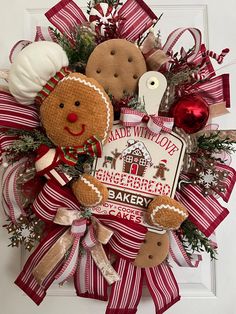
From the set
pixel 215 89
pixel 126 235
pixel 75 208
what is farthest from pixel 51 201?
pixel 215 89

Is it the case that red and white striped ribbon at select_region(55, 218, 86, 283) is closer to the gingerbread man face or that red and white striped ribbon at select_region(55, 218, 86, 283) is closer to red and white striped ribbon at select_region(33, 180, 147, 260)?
red and white striped ribbon at select_region(33, 180, 147, 260)

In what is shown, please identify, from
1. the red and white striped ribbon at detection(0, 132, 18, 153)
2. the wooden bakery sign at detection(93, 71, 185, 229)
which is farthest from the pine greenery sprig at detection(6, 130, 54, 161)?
the wooden bakery sign at detection(93, 71, 185, 229)

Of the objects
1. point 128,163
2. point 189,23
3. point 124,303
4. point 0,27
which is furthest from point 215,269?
point 0,27

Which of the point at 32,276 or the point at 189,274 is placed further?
the point at 189,274

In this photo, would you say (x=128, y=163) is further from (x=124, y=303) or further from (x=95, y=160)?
(x=124, y=303)

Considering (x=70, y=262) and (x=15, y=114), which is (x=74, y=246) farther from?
(x=15, y=114)
